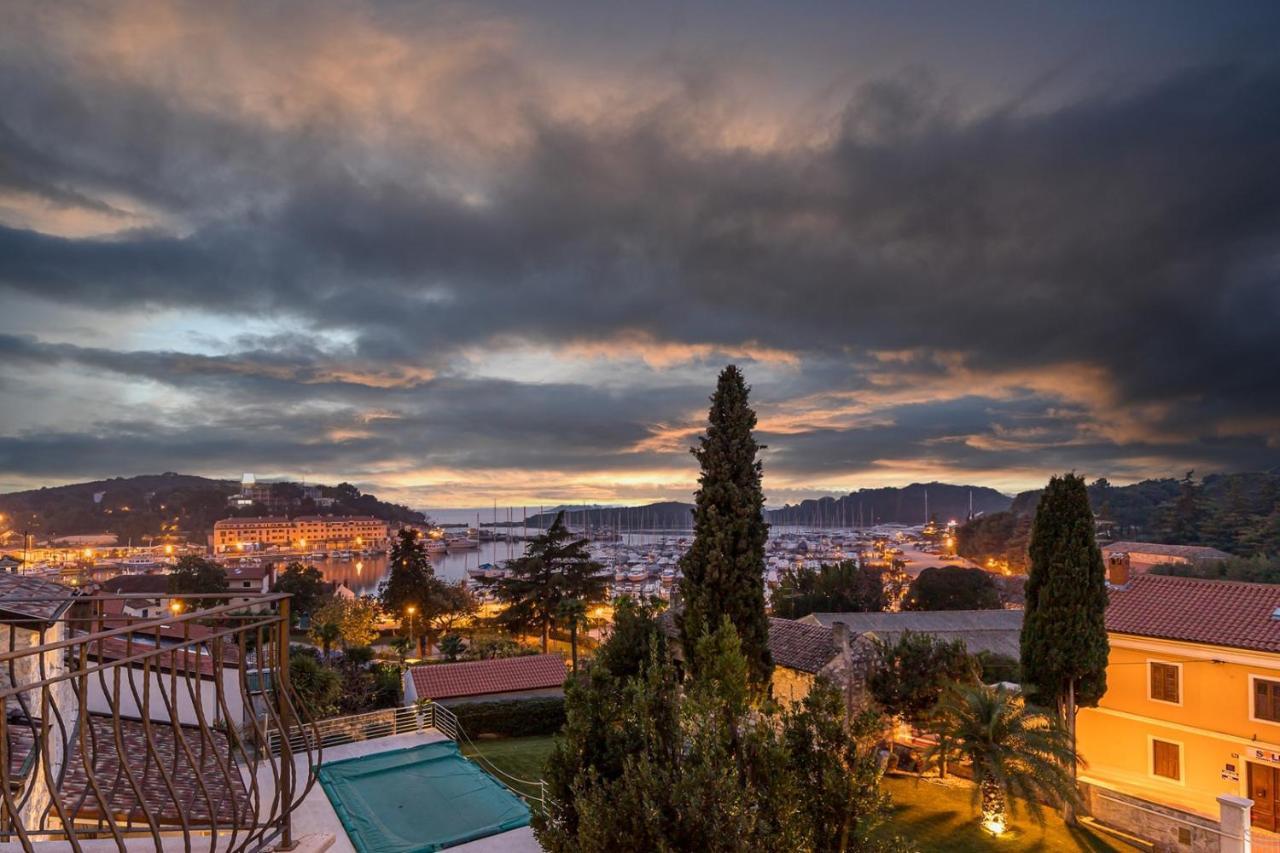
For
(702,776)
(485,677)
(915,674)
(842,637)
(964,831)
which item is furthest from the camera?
(485,677)

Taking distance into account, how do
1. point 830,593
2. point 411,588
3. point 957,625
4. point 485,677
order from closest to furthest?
point 485,677
point 957,625
point 411,588
point 830,593

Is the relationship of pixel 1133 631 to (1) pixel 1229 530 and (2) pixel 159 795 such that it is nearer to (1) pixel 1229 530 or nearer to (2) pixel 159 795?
(2) pixel 159 795

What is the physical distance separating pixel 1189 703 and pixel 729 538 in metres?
12.7

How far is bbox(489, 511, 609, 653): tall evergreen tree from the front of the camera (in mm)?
37219

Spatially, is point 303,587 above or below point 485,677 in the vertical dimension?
below

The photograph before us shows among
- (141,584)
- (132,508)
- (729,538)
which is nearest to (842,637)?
(729,538)

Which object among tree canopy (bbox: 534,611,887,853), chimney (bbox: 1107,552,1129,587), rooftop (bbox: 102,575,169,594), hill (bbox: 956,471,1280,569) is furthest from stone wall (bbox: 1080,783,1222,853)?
rooftop (bbox: 102,575,169,594)

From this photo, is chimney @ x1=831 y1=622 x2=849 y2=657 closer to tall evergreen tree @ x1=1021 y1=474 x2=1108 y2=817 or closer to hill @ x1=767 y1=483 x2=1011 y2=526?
tall evergreen tree @ x1=1021 y1=474 x2=1108 y2=817

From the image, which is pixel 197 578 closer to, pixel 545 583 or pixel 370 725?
pixel 545 583

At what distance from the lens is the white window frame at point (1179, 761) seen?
17766 millimetres

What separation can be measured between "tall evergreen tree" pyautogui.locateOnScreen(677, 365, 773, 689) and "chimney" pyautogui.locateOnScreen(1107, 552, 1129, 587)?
1212 centimetres

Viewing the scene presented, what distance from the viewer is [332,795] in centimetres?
1292

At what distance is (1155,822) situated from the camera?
14422mm

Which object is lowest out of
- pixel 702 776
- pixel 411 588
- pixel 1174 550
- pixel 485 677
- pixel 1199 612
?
pixel 411 588
